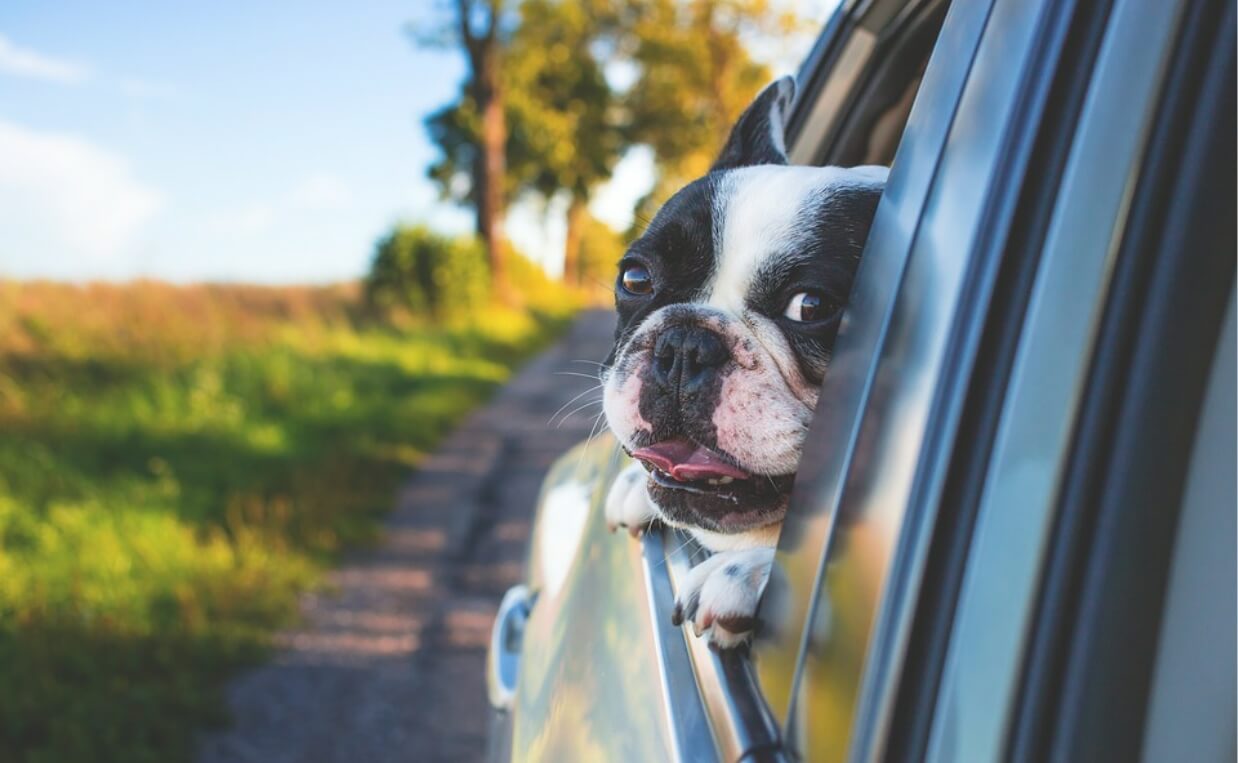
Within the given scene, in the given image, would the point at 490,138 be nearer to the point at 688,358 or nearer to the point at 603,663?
the point at 688,358

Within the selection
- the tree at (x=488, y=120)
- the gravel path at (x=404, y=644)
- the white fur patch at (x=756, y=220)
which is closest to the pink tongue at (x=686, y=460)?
the white fur patch at (x=756, y=220)

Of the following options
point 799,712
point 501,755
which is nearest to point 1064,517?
A: point 799,712

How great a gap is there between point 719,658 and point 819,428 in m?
0.34

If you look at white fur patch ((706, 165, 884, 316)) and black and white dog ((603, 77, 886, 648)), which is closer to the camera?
black and white dog ((603, 77, 886, 648))

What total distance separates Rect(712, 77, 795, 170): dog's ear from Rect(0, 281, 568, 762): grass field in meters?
2.90

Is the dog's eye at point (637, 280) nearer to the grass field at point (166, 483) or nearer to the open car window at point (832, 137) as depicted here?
the open car window at point (832, 137)

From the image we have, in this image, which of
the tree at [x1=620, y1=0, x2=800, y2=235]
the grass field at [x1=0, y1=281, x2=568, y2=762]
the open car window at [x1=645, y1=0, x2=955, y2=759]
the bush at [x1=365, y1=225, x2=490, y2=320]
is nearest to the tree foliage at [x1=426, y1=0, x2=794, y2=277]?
the tree at [x1=620, y1=0, x2=800, y2=235]

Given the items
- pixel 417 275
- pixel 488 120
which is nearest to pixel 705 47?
pixel 488 120

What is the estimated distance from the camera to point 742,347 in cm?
151

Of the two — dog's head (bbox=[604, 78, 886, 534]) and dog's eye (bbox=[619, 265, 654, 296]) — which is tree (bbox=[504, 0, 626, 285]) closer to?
dog's eye (bbox=[619, 265, 654, 296])

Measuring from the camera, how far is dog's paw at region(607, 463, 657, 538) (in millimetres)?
1785

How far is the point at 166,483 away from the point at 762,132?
4.86m

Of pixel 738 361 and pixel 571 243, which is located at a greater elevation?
pixel 571 243

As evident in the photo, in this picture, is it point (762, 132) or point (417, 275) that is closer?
point (762, 132)
